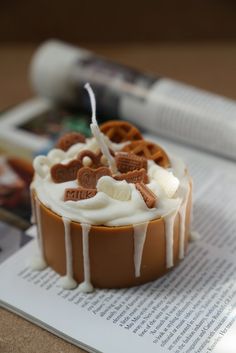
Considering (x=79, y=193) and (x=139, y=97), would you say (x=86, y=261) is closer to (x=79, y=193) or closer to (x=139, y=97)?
(x=79, y=193)

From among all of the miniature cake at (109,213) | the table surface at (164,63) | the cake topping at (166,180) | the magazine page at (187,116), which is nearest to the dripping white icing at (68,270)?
the miniature cake at (109,213)

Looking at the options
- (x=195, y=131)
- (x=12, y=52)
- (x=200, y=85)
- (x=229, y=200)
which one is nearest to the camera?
(x=229, y=200)

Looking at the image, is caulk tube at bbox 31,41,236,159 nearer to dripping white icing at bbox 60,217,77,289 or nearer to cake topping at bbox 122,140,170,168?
cake topping at bbox 122,140,170,168

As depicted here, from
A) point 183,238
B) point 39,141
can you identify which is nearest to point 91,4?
point 39,141

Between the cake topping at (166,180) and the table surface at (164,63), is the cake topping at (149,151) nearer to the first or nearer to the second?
the cake topping at (166,180)

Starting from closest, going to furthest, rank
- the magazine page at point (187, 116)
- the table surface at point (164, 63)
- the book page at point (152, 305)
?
the book page at point (152, 305)
the magazine page at point (187, 116)
the table surface at point (164, 63)

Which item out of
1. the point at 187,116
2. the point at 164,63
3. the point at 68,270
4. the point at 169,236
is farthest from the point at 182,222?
the point at 164,63

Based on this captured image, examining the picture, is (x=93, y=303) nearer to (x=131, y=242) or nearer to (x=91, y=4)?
(x=131, y=242)
